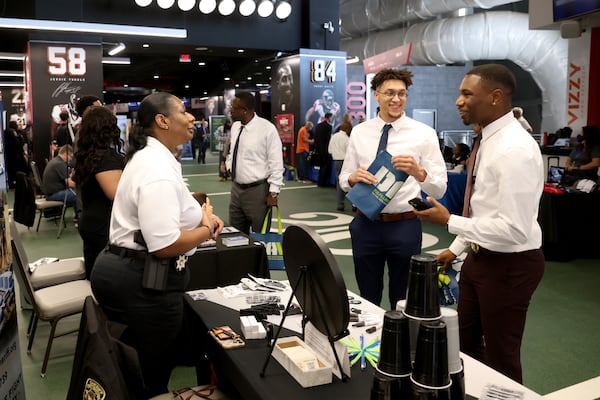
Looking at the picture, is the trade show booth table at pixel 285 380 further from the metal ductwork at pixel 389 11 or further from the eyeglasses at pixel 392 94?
the metal ductwork at pixel 389 11

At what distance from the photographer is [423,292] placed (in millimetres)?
1239

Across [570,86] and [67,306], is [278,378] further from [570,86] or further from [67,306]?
[570,86]

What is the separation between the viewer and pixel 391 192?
8.82ft

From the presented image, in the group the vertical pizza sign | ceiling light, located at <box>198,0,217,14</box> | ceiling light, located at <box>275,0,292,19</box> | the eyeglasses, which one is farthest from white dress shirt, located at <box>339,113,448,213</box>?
ceiling light, located at <box>275,0,292,19</box>

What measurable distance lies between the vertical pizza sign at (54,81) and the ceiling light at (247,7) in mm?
3178

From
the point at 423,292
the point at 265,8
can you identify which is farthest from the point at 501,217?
the point at 265,8

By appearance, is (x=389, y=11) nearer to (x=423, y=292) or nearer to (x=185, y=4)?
(x=185, y=4)

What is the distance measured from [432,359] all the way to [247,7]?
1195 cm

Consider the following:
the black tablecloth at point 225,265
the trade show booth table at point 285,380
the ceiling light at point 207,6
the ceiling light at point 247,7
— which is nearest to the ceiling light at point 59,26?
the ceiling light at point 207,6

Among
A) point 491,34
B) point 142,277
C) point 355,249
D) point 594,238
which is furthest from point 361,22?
point 142,277

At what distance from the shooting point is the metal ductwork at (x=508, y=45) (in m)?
12.5

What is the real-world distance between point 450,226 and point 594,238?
179 inches

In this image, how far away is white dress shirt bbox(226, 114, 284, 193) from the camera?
4.60 m

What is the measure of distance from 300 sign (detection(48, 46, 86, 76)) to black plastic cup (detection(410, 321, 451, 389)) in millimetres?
11063
